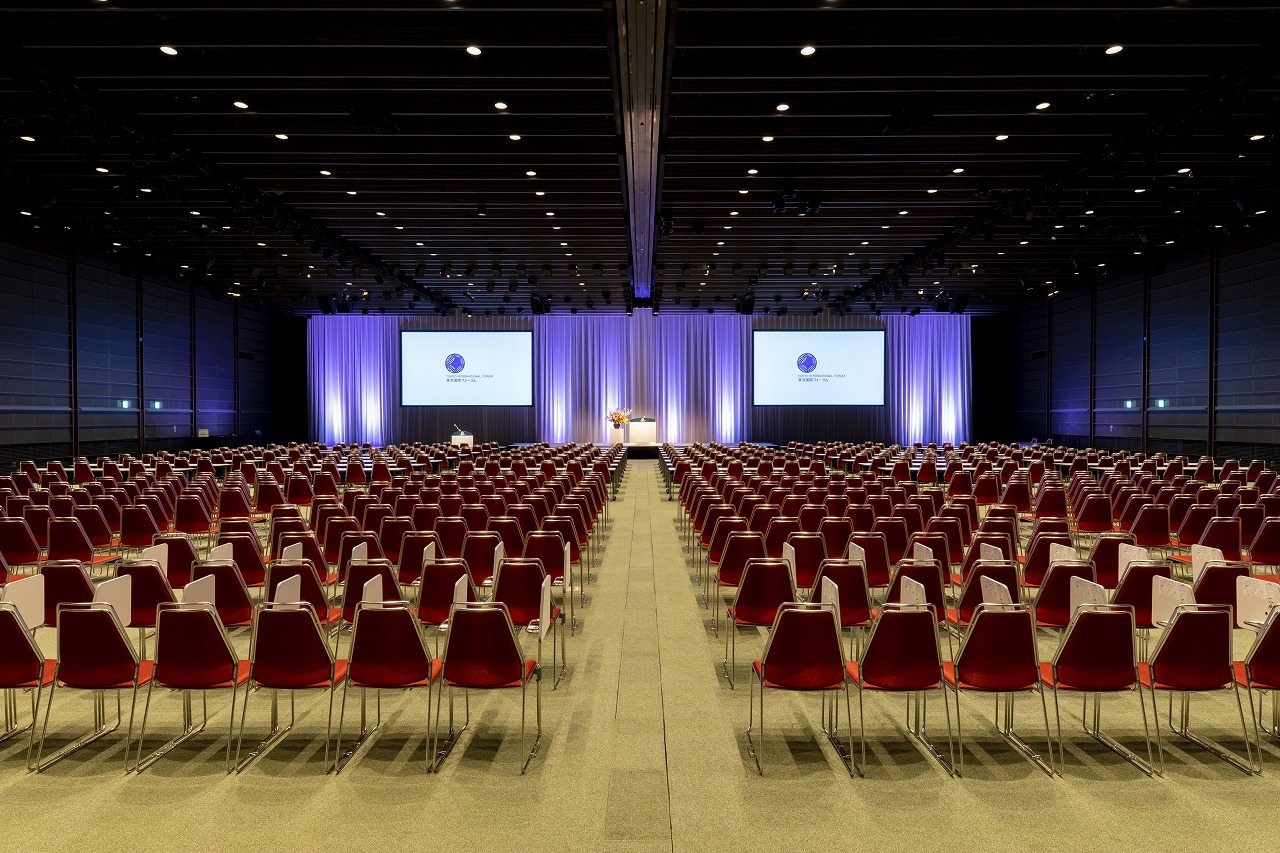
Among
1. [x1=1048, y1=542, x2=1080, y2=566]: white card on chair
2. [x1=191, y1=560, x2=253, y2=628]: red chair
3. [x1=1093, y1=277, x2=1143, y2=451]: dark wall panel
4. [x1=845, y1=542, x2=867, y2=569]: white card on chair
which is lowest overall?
[x1=191, y1=560, x2=253, y2=628]: red chair

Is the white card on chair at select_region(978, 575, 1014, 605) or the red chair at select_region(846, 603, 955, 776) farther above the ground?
the white card on chair at select_region(978, 575, 1014, 605)

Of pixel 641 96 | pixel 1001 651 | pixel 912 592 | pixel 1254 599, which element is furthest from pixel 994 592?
pixel 641 96

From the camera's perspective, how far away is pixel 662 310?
32781mm

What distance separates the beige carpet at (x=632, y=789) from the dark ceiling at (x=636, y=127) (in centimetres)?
726

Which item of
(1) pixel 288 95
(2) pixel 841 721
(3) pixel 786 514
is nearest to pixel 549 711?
(2) pixel 841 721

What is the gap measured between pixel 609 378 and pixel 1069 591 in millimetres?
28698

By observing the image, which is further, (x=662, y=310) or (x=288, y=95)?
(x=662, y=310)

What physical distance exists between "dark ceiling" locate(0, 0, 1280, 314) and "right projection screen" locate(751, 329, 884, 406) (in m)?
9.89

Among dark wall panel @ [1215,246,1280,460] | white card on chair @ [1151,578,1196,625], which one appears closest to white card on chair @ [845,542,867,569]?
white card on chair @ [1151,578,1196,625]

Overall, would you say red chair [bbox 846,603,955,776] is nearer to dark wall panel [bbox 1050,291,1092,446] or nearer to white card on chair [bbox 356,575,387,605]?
white card on chair [bbox 356,575,387,605]

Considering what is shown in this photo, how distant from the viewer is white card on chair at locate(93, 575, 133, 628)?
15.5 ft

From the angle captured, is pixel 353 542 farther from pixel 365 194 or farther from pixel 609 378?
pixel 609 378

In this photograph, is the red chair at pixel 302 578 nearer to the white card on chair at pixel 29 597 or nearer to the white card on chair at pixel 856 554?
the white card on chair at pixel 29 597

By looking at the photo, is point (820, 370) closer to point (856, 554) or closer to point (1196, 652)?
point (856, 554)
